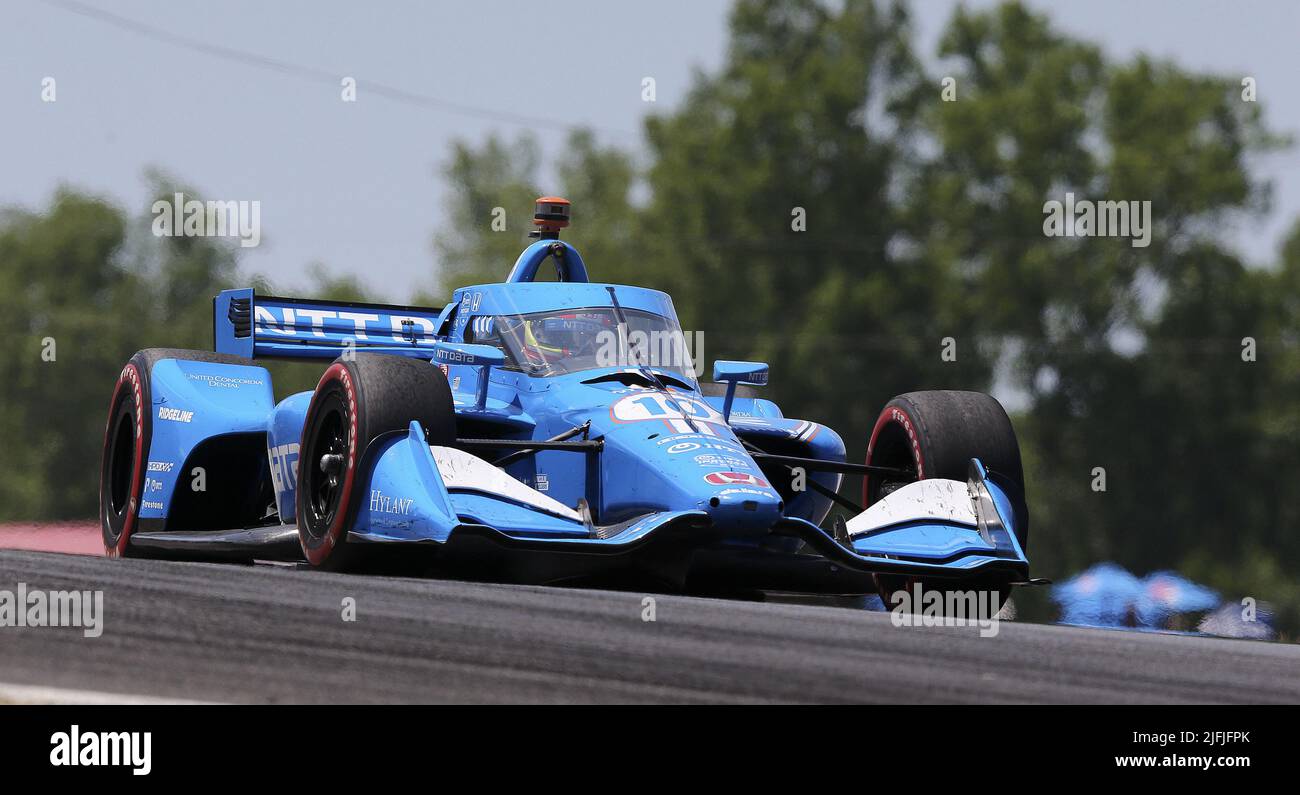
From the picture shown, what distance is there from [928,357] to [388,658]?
131 feet

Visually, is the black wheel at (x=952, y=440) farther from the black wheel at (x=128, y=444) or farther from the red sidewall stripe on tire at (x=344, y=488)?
the black wheel at (x=128, y=444)

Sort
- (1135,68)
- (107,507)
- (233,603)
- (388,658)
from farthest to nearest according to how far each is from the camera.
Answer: (1135,68) → (107,507) → (233,603) → (388,658)

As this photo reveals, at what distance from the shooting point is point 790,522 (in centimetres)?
904

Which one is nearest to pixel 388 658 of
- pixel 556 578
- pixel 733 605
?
pixel 733 605

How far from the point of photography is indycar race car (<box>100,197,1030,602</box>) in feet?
29.6

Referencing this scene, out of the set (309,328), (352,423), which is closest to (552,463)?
(352,423)

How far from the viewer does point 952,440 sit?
10820mm

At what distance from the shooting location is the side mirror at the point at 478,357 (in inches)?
388

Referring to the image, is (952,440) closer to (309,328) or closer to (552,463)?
(552,463)

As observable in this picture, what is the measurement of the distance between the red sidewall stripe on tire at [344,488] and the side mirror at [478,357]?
604 mm

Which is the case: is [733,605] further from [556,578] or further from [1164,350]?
[1164,350]

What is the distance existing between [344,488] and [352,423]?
326mm

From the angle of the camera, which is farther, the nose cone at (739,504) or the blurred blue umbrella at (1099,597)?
the blurred blue umbrella at (1099,597)
